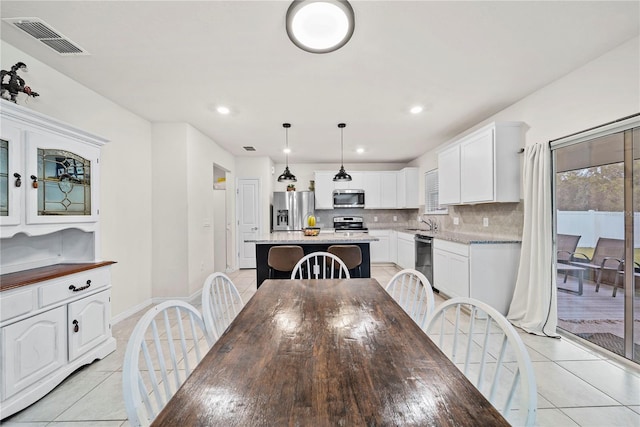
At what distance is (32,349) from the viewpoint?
1.81 m

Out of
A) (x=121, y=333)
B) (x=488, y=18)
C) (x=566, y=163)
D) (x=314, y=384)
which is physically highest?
(x=488, y=18)

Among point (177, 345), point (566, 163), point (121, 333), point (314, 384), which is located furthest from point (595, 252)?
point (121, 333)

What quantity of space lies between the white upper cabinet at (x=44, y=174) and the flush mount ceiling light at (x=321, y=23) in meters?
1.83

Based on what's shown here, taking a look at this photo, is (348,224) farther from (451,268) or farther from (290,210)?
(451,268)

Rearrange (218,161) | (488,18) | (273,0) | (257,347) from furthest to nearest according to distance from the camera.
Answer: (218,161)
(488,18)
(273,0)
(257,347)

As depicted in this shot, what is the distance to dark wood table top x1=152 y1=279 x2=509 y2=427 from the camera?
0.69m

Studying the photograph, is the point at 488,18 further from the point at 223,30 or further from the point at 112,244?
the point at 112,244

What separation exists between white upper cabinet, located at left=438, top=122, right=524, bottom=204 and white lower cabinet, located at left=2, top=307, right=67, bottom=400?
4200 millimetres

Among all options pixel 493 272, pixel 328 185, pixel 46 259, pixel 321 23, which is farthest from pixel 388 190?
pixel 46 259

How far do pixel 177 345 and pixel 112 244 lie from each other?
1399 millimetres

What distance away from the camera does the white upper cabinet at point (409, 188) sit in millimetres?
6293

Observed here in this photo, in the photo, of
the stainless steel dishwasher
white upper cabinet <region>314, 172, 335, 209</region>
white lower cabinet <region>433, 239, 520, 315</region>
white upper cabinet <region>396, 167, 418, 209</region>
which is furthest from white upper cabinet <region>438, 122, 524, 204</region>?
white upper cabinet <region>314, 172, 335, 209</region>

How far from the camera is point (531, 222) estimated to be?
2.95 metres

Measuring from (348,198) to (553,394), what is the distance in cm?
504
